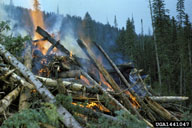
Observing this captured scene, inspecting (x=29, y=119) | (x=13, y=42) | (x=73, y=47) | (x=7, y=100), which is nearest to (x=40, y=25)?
(x=13, y=42)

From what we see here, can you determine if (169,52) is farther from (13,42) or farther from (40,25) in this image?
(13,42)

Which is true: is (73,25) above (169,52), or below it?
above

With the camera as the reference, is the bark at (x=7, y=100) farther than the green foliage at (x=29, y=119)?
Yes

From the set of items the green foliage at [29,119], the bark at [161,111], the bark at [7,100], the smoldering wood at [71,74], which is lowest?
the bark at [161,111]

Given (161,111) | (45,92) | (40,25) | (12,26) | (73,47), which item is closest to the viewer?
(45,92)

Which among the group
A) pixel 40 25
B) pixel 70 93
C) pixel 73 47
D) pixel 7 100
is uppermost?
pixel 40 25

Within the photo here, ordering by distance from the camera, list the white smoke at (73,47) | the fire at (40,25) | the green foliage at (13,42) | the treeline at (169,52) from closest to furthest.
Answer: the green foliage at (13,42), the fire at (40,25), the treeline at (169,52), the white smoke at (73,47)

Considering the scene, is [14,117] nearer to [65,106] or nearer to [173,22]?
[65,106]

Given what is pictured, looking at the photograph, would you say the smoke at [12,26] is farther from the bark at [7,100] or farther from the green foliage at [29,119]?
the green foliage at [29,119]

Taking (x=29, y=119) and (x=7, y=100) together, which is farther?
(x=7, y=100)

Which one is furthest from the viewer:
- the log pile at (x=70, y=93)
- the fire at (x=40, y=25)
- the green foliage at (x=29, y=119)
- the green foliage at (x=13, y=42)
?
the fire at (x=40, y=25)

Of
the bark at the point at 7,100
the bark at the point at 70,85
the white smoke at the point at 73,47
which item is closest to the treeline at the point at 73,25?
the white smoke at the point at 73,47

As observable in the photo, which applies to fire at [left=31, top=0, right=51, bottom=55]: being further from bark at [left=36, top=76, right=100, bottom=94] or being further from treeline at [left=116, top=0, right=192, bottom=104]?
treeline at [left=116, top=0, right=192, bottom=104]

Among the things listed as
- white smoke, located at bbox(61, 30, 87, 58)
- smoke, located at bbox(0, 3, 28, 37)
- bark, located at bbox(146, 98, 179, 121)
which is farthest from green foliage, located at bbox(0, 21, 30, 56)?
white smoke, located at bbox(61, 30, 87, 58)
